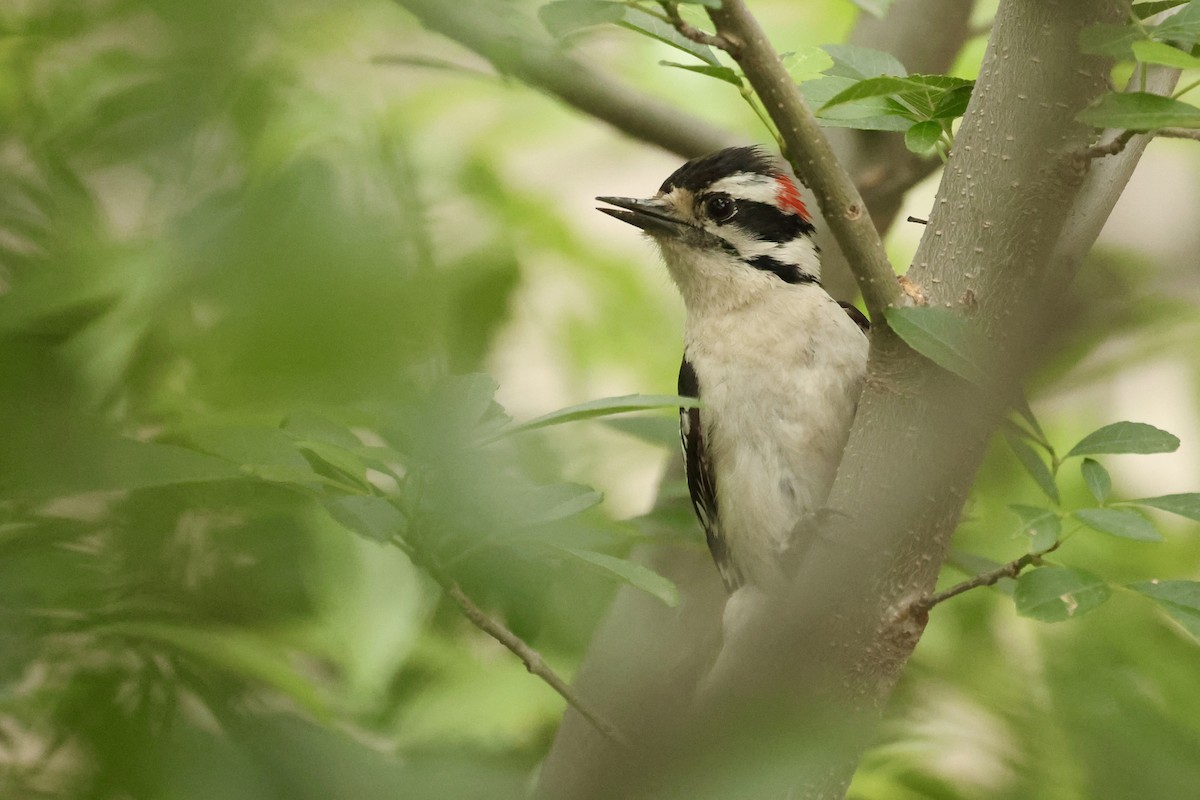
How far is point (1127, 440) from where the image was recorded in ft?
5.97

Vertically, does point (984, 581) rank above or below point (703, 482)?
above

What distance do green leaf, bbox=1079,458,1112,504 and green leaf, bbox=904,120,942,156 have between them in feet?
1.90

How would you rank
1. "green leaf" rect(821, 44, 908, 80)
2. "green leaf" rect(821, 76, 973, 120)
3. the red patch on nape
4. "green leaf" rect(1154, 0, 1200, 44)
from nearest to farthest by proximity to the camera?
"green leaf" rect(1154, 0, 1200, 44)
"green leaf" rect(821, 76, 973, 120)
"green leaf" rect(821, 44, 908, 80)
the red patch on nape

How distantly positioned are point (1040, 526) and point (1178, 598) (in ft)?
0.78

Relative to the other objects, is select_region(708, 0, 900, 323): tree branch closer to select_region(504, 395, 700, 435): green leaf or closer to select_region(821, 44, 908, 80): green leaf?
select_region(821, 44, 908, 80): green leaf

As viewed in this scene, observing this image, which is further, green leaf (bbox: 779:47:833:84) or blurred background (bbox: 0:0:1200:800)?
green leaf (bbox: 779:47:833:84)

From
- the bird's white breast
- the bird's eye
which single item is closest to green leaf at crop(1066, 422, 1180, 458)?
the bird's white breast

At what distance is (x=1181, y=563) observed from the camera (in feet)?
8.26

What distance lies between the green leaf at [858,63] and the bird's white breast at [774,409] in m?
1.55

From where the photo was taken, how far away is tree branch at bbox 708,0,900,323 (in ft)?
5.09

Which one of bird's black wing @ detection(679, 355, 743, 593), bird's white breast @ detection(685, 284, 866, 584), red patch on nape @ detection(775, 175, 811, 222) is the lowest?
bird's black wing @ detection(679, 355, 743, 593)

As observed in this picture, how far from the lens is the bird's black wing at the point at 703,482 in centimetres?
368

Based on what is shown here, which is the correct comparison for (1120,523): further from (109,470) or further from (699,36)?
(109,470)

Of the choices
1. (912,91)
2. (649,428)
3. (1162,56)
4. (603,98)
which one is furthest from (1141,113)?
(603,98)
